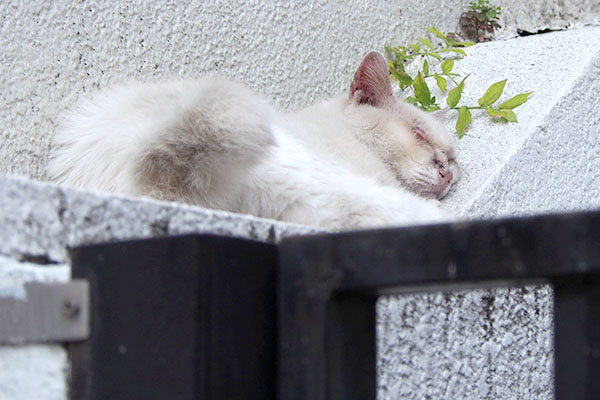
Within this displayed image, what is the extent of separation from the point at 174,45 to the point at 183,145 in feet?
2.99

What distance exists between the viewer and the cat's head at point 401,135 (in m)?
2.02

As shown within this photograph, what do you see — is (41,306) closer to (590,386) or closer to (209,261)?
(209,261)

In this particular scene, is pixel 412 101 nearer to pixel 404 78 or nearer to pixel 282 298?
pixel 404 78

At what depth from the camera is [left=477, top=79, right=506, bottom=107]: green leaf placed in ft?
7.75

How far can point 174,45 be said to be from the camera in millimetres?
1957

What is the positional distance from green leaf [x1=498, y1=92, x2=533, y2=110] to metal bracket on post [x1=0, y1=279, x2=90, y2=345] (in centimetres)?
189

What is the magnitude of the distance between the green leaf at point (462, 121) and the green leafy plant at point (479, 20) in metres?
0.92

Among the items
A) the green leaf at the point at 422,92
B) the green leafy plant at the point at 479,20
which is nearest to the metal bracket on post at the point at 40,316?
the green leaf at the point at 422,92

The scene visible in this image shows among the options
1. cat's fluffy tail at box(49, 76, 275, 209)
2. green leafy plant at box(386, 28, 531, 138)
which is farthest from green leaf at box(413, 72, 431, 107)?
cat's fluffy tail at box(49, 76, 275, 209)

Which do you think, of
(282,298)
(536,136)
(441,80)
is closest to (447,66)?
(441,80)

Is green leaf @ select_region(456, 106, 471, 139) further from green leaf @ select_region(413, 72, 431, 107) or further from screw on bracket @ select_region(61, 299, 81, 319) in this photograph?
screw on bracket @ select_region(61, 299, 81, 319)

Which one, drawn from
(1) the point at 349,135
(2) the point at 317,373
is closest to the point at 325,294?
(2) the point at 317,373

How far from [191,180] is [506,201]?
1111 mm

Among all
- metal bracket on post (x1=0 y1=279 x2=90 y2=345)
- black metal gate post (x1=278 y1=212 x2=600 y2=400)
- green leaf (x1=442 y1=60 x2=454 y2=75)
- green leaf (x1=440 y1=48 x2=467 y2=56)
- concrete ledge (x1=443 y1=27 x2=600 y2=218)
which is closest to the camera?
black metal gate post (x1=278 y1=212 x2=600 y2=400)
